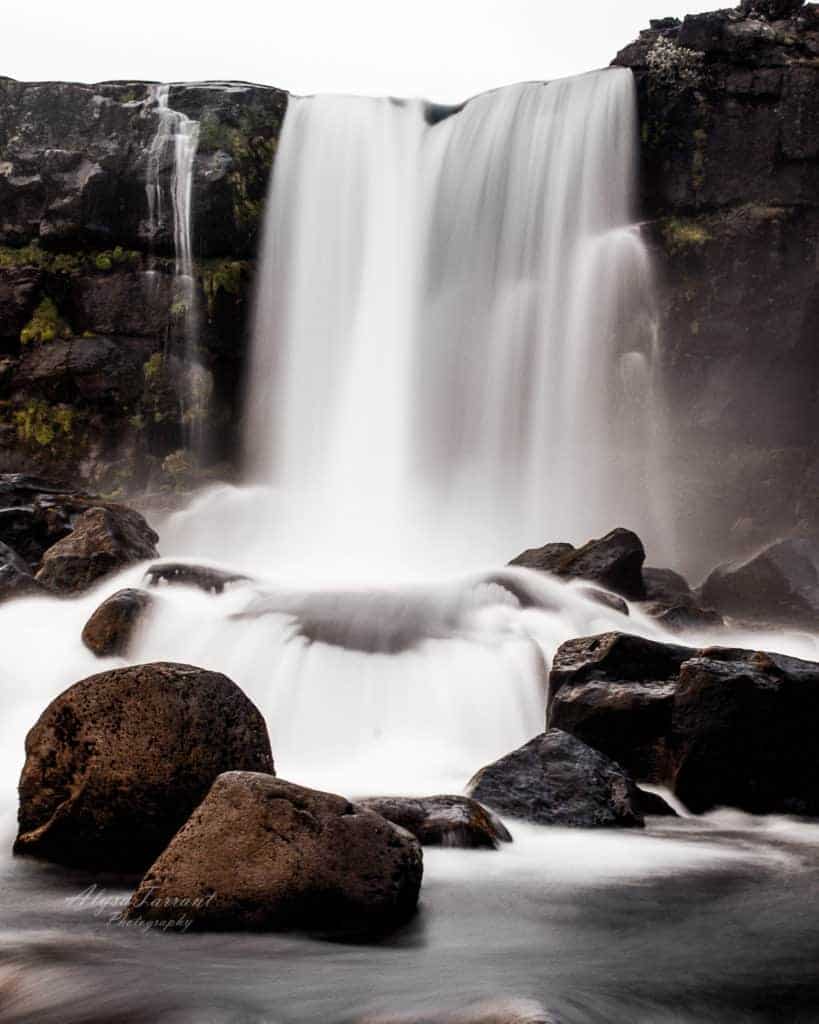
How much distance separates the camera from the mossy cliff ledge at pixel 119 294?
21812mm

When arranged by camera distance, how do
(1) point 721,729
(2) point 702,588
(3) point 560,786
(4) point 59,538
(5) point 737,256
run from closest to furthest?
(3) point 560,786 → (1) point 721,729 → (4) point 59,538 → (2) point 702,588 → (5) point 737,256

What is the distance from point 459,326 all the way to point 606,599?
9.89m

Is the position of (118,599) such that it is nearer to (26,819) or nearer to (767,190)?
(26,819)

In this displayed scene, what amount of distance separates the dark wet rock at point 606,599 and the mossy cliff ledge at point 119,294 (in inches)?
429

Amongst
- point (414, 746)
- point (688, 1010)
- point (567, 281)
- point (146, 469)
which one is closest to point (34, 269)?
point (146, 469)

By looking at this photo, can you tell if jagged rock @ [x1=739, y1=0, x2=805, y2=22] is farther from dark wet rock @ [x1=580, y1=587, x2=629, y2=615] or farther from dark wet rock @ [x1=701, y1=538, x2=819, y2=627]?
dark wet rock @ [x1=580, y1=587, x2=629, y2=615]

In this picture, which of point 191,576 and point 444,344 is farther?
point 444,344

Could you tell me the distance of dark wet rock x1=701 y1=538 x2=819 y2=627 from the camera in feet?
49.0

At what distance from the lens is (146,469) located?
21812mm

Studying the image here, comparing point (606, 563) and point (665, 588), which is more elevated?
point (606, 563)

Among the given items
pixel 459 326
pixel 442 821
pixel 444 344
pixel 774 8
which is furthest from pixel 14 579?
pixel 774 8

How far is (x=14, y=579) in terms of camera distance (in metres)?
12.3

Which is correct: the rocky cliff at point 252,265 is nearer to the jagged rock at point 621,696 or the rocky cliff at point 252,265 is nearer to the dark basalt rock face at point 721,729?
the jagged rock at point 621,696

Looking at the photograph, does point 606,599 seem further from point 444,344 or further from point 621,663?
point 444,344
